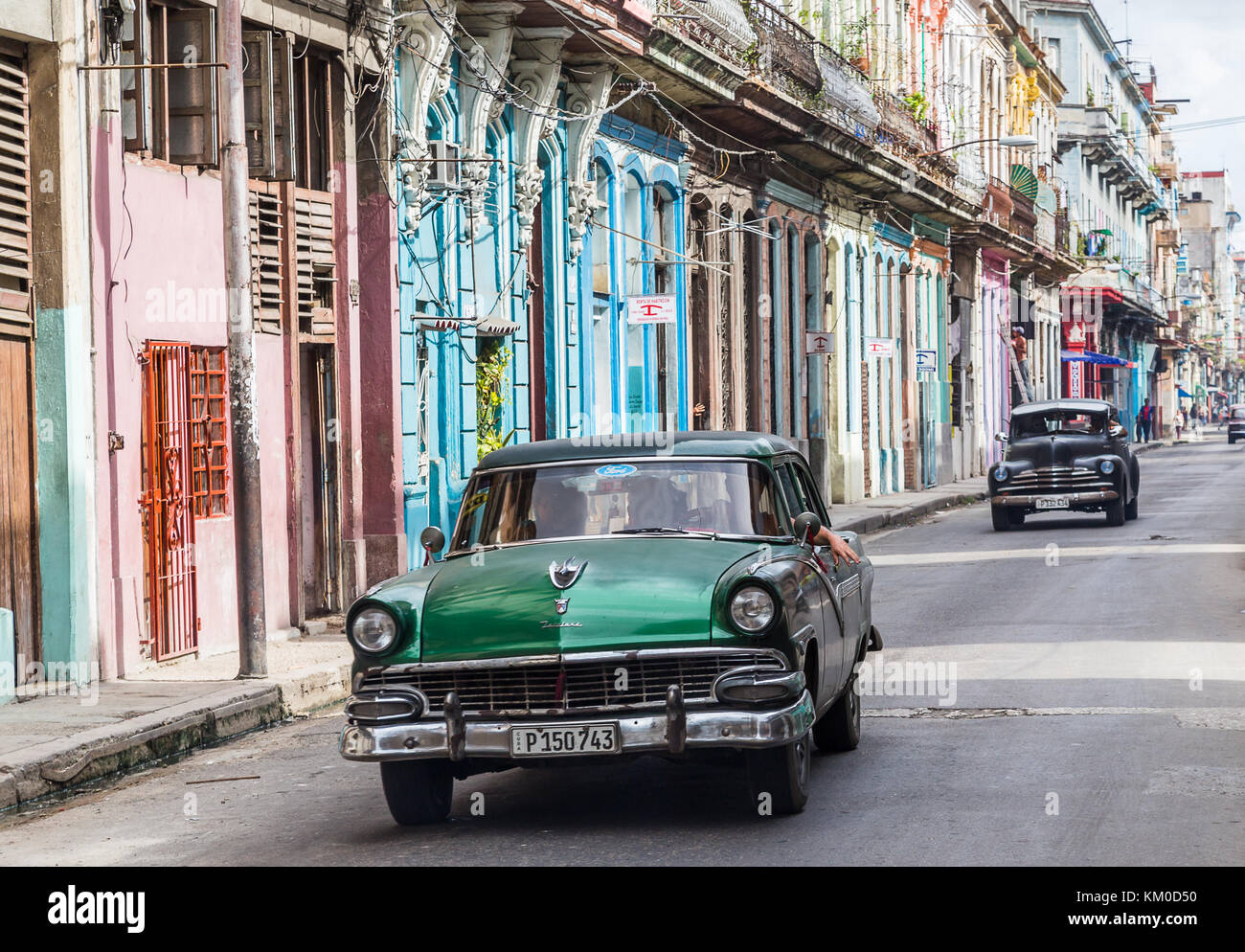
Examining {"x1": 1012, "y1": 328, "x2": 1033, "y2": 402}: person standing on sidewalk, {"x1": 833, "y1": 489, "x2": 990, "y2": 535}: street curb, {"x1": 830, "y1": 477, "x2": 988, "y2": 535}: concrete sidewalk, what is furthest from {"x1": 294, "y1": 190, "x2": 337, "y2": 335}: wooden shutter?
{"x1": 1012, "y1": 328, "x2": 1033, "y2": 402}: person standing on sidewalk

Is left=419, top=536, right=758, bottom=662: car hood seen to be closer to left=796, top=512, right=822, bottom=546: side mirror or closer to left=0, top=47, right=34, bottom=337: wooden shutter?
left=796, top=512, right=822, bottom=546: side mirror

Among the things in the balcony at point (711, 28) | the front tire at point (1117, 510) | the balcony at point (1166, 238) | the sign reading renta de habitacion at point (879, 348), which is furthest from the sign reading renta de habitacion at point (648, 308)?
the balcony at point (1166, 238)

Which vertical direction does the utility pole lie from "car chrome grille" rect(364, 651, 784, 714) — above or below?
above

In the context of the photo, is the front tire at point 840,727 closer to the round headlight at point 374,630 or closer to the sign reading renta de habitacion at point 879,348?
the round headlight at point 374,630

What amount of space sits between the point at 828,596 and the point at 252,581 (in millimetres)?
5244

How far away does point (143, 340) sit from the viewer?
13.8 meters

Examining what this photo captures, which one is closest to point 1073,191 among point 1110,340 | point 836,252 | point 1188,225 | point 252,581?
point 1110,340

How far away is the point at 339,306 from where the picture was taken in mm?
17078

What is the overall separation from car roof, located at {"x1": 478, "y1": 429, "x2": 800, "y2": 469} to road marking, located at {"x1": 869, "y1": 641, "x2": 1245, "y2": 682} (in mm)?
3722

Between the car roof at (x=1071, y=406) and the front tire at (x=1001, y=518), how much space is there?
156cm

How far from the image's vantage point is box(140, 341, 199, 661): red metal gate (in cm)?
1386

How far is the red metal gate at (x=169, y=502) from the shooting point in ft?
45.5

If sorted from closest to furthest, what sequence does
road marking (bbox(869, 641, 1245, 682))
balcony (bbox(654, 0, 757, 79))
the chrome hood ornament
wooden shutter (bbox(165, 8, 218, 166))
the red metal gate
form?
1. the chrome hood ornament
2. road marking (bbox(869, 641, 1245, 682))
3. the red metal gate
4. wooden shutter (bbox(165, 8, 218, 166))
5. balcony (bbox(654, 0, 757, 79))
